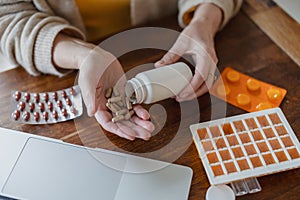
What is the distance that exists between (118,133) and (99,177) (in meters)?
0.09

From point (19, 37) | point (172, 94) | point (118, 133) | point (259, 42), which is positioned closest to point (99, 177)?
point (118, 133)

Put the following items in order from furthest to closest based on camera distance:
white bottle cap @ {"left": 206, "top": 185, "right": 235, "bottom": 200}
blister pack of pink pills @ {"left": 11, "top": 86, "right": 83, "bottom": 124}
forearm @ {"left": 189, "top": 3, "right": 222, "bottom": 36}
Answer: forearm @ {"left": 189, "top": 3, "right": 222, "bottom": 36}
blister pack of pink pills @ {"left": 11, "top": 86, "right": 83, "bottom": 124}
white bottle cap @ {"left": 206, "top": 185, "right": 235, "bottom": 200}

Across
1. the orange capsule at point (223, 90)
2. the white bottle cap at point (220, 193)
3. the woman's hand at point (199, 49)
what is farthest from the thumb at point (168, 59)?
the white bottle cap at point (220, 193)

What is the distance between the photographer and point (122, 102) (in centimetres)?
68

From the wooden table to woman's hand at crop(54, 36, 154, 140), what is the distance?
2cm

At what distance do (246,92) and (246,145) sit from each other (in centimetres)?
14

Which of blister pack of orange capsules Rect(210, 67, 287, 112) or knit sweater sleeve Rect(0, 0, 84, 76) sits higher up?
knit sweater sleeve Rect(0, 0, 84, 76)

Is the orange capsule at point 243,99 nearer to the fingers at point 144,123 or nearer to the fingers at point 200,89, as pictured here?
the fingers at point 200,89

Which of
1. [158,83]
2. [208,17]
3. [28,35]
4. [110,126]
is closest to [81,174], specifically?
[110,126]

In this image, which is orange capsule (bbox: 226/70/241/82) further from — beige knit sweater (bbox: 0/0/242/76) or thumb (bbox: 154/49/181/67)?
beige knit sweater (bbox: 0/0/242/76)

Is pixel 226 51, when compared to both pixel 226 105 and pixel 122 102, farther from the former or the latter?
pixel 122 102

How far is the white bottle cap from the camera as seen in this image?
23.5 inches

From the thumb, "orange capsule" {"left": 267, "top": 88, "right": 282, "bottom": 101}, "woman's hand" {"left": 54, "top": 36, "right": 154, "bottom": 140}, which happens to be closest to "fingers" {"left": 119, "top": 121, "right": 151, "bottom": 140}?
"woman's hand" {"left": 54, "top": 36, "right": 154, "bottom": 140}

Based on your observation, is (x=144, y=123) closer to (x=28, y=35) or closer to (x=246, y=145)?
(x=246, y=145)
